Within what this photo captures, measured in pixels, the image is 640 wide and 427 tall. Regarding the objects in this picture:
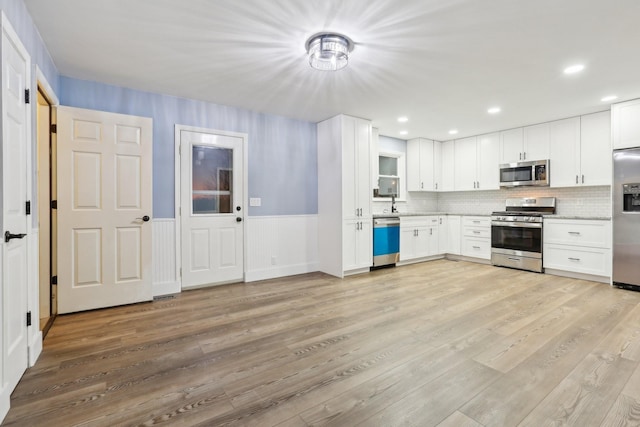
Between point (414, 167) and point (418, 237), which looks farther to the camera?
point (414, 167)

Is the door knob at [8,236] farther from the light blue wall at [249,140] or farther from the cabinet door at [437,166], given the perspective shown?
the cabinet door at [437,166]

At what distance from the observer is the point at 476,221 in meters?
5.83

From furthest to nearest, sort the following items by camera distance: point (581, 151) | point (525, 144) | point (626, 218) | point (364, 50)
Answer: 1. point (525, 144)
2. point (581, 151)
3. point (626, 218)
4. point (364, 50)

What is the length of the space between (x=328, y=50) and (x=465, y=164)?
468 centimetres

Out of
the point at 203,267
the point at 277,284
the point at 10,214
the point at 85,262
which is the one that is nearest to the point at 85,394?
the point at 10,214

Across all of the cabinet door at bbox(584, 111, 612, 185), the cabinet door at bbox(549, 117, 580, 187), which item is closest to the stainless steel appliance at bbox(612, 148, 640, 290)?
the cabinet door at bbox(584, 111, 612, 185)

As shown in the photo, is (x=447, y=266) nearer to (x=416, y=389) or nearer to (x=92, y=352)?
(x=416, y=389)

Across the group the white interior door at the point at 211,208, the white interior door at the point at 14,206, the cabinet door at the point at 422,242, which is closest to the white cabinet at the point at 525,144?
the cabinet door at the point at 422,242

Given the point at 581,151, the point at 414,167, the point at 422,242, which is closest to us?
the point at 581,151

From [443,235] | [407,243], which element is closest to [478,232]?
[443,235]

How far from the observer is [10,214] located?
1.84 m

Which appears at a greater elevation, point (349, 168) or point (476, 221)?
point (349, 168)

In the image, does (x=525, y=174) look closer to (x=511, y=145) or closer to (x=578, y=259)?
(x=511, y=145)

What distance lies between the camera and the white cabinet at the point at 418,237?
5.63 meters
